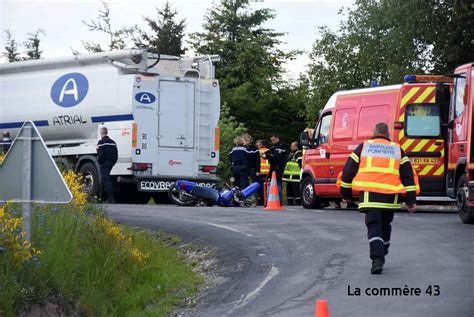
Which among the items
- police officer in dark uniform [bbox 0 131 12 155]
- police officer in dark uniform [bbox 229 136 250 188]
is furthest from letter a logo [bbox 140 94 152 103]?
police officer in dark uniform [bbox 0 131 12 155]

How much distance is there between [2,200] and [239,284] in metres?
2.92

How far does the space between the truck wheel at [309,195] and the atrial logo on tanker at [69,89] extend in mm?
5955

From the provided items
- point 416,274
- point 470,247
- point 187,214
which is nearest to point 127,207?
point 187,214

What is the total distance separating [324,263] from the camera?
13742 millimetres

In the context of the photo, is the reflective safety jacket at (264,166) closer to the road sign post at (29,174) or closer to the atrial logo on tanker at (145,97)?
the atrial logo on tanker at (145,97)

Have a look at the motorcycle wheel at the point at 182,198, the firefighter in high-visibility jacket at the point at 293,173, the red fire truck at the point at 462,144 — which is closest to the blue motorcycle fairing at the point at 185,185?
the motorcycle wheel at the point at 182,198

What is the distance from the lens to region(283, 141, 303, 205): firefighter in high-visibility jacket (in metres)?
27.3

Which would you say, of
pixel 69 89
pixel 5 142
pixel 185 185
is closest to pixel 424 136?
pixel 185 185

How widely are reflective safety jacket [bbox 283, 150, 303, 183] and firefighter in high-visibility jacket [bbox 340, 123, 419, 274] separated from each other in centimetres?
1421

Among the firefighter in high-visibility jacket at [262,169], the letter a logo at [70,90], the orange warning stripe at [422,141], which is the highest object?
the letter a logo at [70,90]

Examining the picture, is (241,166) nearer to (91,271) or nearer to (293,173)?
(293,173)

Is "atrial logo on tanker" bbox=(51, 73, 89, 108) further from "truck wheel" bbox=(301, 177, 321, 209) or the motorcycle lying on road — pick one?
"truck wheel" bbox=(301, 177, 321, 209)

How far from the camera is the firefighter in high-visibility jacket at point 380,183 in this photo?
41.8 ft

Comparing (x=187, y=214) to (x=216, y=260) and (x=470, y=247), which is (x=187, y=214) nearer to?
(x=216, y=260)
